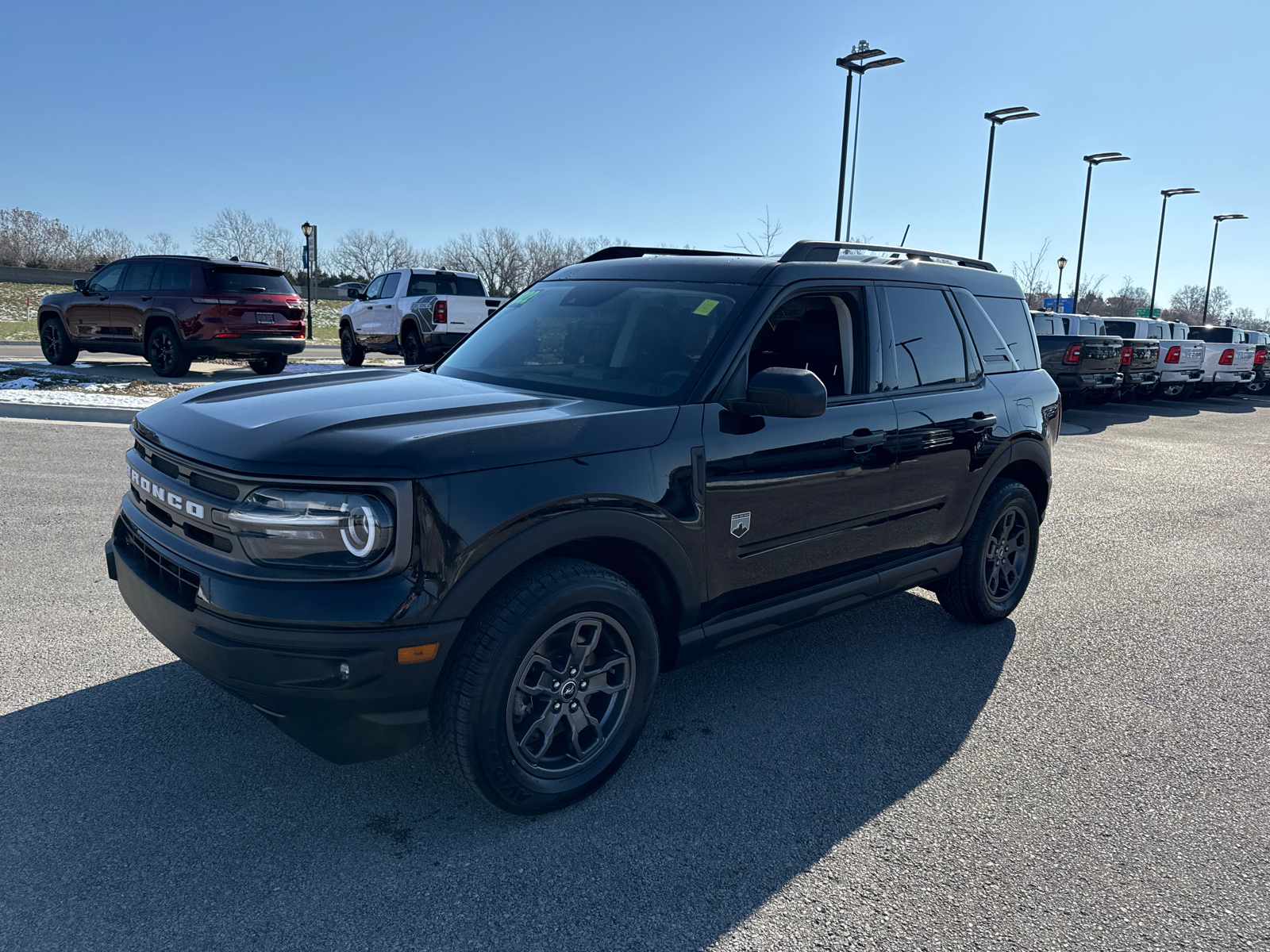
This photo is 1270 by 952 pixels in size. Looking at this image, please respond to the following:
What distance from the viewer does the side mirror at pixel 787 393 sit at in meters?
3.25

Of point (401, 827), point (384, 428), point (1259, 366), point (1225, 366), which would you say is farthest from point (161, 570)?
point (1259, 366)

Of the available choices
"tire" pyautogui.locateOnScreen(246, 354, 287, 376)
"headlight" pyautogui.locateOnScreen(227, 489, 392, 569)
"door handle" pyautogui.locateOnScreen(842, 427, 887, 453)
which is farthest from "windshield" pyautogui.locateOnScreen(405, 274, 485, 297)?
"headlight" pyautogui.locateOnScreen(227, 489, 392, 569)

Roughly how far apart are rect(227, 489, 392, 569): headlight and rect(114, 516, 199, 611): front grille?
331 millimetres

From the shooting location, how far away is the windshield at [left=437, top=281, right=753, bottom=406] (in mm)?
3570

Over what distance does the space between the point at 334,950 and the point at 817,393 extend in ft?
7.40

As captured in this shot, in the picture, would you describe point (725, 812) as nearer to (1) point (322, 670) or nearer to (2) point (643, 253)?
(1) point (322, 670)

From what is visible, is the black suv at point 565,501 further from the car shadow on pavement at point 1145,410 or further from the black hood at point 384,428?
the car shadow on pavement at point 1145,410

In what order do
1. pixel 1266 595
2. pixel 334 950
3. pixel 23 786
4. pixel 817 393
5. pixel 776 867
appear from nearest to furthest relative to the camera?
pixel 334 950 < pixel 776 867 < pixel 23 786 < pixel 817 393 < pixel 1266 595

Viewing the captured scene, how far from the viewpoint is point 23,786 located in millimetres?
3014

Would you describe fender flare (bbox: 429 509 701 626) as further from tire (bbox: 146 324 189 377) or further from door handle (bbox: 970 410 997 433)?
tire (bbox: 146 324 189 377)

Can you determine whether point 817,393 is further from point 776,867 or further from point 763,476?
point 776,867

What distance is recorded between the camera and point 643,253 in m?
4.68

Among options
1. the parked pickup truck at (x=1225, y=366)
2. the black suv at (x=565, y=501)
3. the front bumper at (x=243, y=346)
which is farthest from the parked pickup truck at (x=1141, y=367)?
the black suv at (x=565, y=501)

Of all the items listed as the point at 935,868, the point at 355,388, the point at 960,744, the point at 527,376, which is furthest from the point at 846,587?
the point at 355,388
